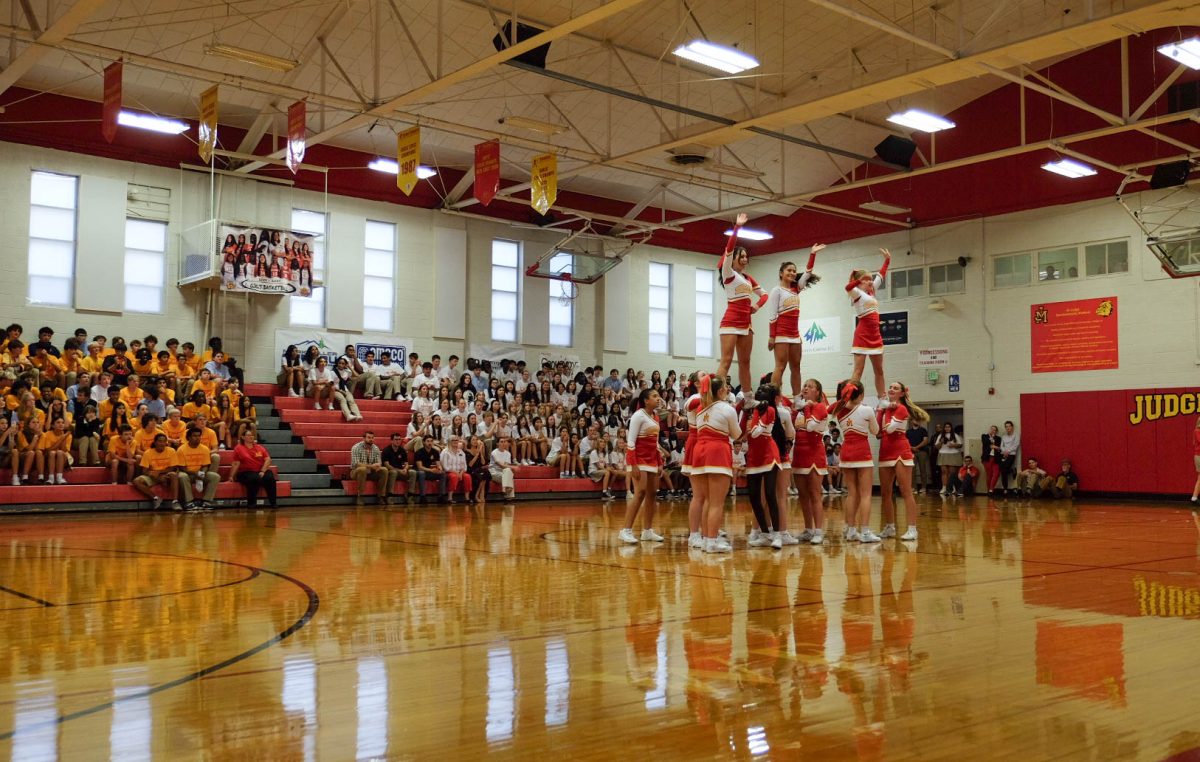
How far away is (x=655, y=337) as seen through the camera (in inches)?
1103

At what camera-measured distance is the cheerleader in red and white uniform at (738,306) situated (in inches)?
417

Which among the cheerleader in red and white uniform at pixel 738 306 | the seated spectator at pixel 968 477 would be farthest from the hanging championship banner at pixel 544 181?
the seated spectator at pixel 968 477

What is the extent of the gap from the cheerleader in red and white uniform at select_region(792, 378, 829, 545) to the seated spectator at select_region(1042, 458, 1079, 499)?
14.0 meters

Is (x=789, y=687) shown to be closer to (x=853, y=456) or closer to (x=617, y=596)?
(x=617, y=596)

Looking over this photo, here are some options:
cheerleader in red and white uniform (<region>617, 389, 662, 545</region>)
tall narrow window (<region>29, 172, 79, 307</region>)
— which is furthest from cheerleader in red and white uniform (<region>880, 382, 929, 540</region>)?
tall narrow window (<region>29, 172, 79, 307</region>)

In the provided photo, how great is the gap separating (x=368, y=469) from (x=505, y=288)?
29.3 ft

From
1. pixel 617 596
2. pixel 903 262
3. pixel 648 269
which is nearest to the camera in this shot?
pixel 617 596

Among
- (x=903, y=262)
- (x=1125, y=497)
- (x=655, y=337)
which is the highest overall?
(x=903, y=262)

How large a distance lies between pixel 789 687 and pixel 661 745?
948mm

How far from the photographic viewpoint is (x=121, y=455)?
49.7 feet

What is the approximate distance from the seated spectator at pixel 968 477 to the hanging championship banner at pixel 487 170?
13590mm

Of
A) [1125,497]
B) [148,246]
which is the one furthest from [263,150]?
[1125,497]

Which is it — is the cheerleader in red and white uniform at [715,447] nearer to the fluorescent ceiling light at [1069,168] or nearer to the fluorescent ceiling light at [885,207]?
the fluorescent ceiling light at [1069,168]

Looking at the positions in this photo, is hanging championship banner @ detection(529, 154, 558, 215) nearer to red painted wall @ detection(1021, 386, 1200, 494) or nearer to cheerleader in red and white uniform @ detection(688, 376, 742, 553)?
cheerleader in red and white uniform @ detection(688, 376, 742, 553)
